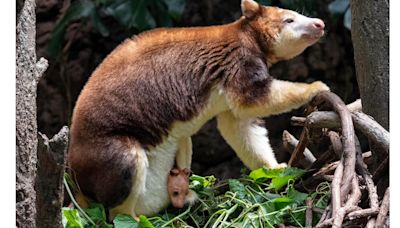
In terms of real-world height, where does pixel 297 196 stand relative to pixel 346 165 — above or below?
below

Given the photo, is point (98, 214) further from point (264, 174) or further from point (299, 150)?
point (299, 150)

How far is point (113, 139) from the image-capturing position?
3373 millimetres

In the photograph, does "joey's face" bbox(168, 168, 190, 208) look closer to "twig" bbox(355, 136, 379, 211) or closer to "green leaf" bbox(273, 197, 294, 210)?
"green leaf" bbox(273, 197, 294, 210)

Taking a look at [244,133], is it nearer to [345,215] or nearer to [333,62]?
[345,215]

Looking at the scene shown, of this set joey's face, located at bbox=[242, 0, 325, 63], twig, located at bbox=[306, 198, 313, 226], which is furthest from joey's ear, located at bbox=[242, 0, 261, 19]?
twig, located at bbox=[306, 198, 313, 226]

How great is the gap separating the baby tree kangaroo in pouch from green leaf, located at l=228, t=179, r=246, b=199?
1.02ft

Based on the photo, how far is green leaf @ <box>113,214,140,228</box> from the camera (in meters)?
3.15

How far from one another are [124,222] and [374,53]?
1.27 m

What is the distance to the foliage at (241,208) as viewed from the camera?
10.2 ft

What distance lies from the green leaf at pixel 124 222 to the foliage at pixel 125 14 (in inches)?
93.8

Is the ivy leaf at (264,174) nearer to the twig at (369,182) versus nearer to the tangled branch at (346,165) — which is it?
the tangled branch at (346,165)

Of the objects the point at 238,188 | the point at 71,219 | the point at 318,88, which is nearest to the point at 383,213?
the point at 238,188

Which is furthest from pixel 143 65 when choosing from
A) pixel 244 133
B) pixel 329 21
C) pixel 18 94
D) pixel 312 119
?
pixel 329 21

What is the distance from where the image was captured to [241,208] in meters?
3.24
